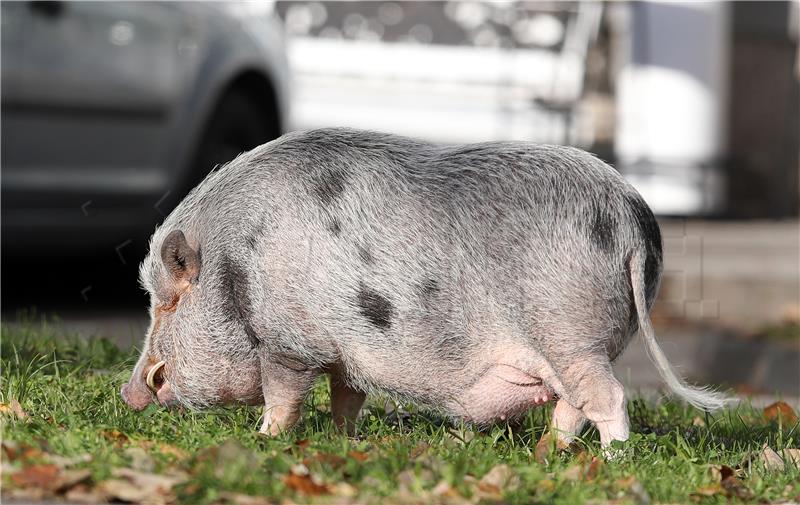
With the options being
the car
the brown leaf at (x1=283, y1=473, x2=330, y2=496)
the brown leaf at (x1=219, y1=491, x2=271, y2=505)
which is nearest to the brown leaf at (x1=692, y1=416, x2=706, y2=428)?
the brown leaf at (x1=283, y1=473, x2=330, y2=496)

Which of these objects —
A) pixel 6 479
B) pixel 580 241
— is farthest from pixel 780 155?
pixel 6 479

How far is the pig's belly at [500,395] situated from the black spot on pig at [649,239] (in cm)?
44

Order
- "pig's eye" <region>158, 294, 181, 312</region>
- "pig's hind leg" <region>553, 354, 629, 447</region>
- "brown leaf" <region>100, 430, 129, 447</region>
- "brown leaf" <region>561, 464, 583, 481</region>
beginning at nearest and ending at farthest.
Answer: "brown leaf" <region>561, 464, 583, 481</region> < "brown leaf" <region>100, 430, 129, 447</region> < "pig's hind leg" <region>553, 354, 629, 447</region> < "pig's eye" <region>158, 294, 181, 312</region>

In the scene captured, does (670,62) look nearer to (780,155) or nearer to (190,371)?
(780,155)

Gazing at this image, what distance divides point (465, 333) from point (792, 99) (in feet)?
35.0

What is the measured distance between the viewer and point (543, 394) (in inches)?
157

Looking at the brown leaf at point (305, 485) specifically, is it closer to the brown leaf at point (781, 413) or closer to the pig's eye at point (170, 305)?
the pig's eye at point (170, 305)

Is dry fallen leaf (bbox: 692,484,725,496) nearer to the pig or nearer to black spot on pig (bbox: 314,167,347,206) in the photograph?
the pig

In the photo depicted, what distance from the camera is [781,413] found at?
16.6ft

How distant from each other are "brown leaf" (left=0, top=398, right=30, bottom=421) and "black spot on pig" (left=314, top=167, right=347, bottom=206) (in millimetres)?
1042

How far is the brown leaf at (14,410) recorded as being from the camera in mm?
3947

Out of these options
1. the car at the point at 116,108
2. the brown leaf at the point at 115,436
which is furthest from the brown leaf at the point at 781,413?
the car at the point at 116,108

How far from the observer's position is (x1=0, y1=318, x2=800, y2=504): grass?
3.30 meters

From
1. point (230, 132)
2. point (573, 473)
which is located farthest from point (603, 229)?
point (230, 132)
